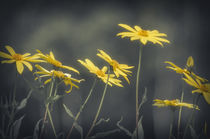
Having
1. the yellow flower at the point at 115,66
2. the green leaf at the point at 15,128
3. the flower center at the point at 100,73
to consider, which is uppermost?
the yellow flower at the point at 115,66

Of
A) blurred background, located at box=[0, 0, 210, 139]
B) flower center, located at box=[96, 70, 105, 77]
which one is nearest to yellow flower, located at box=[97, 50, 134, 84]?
flower center, located at box=[96, 70, 105, 77]

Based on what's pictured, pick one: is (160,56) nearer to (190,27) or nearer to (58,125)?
(190,27)

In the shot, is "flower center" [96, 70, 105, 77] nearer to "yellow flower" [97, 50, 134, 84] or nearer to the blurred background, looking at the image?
"yellow flower" [97, 50, 134, 84]

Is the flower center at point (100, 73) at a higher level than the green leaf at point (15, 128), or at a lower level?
higher

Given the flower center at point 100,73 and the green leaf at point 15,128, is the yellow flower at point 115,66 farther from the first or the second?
the green leaf at point 15,128

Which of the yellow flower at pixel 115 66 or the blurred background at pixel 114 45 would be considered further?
the blurred background at pixel 114 45

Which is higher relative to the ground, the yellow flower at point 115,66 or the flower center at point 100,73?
the yellow flower at point 115,66

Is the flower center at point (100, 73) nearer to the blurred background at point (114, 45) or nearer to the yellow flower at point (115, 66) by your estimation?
the yellow flower at point (115, 66)

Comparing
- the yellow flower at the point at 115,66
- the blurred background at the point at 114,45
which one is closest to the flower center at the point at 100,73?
the yellow flower at the point at 115,66

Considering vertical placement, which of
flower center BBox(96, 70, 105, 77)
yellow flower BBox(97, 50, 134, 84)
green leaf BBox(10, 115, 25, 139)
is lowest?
green leaf BBox(10, 115, 25, 139)

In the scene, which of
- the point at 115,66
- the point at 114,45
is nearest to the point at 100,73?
the point at 115,66
